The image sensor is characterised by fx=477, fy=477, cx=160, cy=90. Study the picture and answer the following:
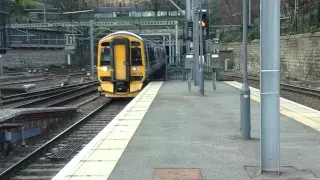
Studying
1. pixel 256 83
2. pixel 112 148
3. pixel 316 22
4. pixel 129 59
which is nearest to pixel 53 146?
pixel 112 148

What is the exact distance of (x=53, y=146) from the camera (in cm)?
1162

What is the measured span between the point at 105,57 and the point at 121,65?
855 mm

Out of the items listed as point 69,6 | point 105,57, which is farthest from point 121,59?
point 69,6

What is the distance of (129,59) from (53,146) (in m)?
11.2

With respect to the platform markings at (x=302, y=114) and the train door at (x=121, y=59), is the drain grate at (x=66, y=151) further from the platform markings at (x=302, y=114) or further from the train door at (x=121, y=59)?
the train door at (x=121, y=59)

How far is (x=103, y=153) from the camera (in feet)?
25.5

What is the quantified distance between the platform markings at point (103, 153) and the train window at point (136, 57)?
413 inches

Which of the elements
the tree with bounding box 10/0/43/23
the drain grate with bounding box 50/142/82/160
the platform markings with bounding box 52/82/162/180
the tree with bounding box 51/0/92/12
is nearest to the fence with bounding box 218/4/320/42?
the drain grate with bounding box 50/142/82/160

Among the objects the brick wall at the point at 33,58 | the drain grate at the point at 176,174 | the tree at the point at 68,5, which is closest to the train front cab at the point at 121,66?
the drain grate at the point at 176,174

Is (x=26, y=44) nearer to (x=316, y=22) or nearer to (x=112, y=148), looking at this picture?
(x=316, y=22)

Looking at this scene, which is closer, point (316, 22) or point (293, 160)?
point (293, 160)

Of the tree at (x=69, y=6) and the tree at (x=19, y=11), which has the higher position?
the tree at (x=69, y=6)

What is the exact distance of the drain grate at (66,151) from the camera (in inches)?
401

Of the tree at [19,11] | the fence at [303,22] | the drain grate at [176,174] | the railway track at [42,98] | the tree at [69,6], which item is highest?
the tree at [69,6]
